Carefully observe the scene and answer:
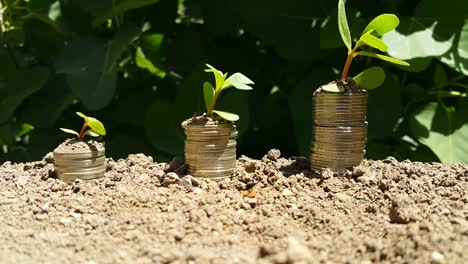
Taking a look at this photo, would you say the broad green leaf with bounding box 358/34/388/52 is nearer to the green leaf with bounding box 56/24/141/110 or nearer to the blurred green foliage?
the blurred green foliage

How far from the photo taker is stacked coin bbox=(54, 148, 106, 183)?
33.9 inches

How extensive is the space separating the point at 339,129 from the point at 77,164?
42 centimetres

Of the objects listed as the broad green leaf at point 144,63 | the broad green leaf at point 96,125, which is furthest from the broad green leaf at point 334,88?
the broad green leaf at point 144,63

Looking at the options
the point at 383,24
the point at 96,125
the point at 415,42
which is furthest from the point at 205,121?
the point at 415,42

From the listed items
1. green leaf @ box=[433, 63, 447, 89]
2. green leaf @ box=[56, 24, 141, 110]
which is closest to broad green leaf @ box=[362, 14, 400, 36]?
green leaf @ box=[433, 63, 447, 89]

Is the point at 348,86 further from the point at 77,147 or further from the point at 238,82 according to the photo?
the point at 77,147

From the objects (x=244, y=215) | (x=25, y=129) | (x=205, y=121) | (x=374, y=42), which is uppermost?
(x=374, y=42)

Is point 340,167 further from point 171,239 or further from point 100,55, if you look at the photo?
point 100,55

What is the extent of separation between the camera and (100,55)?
1448 mm

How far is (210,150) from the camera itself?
0.84m

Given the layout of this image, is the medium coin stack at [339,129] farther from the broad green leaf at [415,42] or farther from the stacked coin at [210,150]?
the broad green leaf at [415,42]

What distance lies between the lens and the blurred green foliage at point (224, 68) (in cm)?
128

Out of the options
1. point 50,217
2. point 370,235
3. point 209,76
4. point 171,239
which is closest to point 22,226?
point 50,217

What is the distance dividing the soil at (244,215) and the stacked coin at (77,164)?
17 mm
